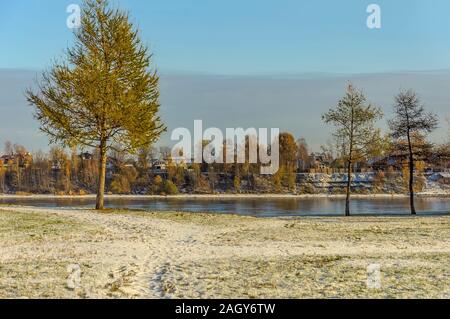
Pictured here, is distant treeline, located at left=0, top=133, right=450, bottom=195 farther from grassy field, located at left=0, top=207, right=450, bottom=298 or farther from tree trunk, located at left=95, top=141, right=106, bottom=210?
grassy field, located at left=0, top=207, right=450, bottom=298

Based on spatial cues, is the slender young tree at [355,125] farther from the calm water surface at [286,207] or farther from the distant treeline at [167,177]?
the distant treeline at [167,177]

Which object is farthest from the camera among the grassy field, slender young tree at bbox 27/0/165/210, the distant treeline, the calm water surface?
the distant treeline

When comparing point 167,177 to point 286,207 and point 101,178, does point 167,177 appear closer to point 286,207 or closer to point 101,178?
point 286,207

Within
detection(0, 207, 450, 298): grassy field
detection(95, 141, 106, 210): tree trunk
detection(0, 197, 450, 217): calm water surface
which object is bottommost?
detection(0, 197, 450, 217): calm water surface

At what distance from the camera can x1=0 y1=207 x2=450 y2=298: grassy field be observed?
10.8 meters

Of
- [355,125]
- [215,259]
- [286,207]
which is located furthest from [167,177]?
[215,259]

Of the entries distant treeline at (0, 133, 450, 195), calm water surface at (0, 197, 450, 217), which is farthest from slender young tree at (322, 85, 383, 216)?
distant treeline at (0, 133, 450, 195)

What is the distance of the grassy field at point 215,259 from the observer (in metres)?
10.8

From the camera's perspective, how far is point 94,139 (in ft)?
114

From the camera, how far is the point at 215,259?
1543 centimetres
